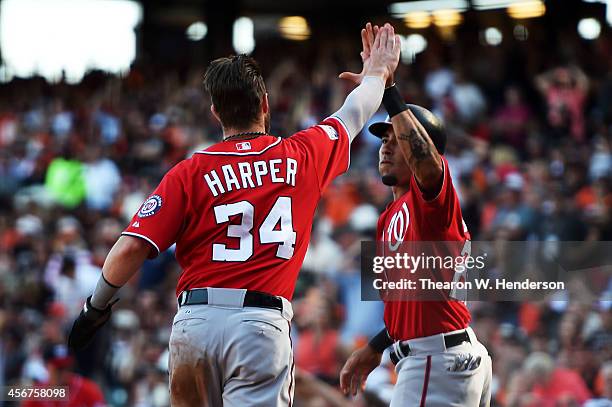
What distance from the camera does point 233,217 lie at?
4203 millimetres

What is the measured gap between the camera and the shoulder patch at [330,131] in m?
4.58

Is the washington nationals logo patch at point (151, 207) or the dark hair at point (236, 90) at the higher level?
the dark hair at point (236, 90)

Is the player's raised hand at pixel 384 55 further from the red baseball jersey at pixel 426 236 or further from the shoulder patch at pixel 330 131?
the red baseball jersey at pixel 426 236

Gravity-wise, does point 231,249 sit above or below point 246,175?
below

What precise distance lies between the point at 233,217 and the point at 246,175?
0.18 metres

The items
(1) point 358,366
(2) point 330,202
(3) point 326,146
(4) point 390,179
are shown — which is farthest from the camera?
(2) point 330,202

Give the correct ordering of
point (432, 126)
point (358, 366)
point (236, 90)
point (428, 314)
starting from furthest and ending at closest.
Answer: point (358, 366) < point (432, 126) < point (428, 314) < point (236, 90)

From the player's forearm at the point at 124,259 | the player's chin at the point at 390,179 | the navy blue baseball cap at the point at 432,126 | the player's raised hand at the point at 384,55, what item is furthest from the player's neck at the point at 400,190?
the player's forearm at the point at 124,259

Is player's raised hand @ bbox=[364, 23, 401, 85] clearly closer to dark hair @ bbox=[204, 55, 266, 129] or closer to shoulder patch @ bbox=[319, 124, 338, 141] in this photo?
shoulder patch @ bbox=[319, 124, 338, 141]

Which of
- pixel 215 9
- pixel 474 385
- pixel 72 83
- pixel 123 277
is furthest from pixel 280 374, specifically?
Answer: pixel 215 9

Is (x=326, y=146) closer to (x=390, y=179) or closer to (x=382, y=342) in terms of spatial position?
(x=390, y=179)

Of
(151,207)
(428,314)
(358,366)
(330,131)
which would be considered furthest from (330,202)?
(151,207)

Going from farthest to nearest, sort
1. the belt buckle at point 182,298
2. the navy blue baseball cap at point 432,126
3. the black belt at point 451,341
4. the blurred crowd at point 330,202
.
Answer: the blurred crowd at point 330,202, the navy blue baseball cap at point 432,126, the black belt at point 451,341, the belt buckle at point 182,298

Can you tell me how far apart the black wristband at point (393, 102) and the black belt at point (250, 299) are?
1.10 metres
